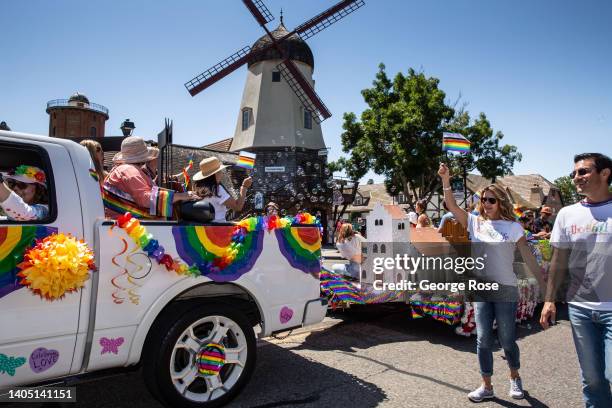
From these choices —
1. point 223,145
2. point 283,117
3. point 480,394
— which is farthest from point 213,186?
point 223,145

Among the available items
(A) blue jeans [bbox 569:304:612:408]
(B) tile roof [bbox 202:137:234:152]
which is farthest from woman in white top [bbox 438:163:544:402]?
(B) tile roof [bbox 202:137:234:152]

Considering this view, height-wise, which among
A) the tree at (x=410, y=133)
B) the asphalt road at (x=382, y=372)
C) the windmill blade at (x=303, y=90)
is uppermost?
the windmill blade at (x=303, y=90)

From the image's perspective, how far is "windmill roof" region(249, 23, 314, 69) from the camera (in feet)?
90.9

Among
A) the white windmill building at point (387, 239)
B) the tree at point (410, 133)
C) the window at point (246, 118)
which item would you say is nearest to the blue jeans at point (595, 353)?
the white windmill building at point (387, 239)

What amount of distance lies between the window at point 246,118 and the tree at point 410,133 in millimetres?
7641

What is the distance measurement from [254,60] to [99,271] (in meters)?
27.7

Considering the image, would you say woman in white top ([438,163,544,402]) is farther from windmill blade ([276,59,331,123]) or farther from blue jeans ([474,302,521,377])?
windmill blade ([276,59,331,123])

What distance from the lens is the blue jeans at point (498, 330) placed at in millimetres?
3389

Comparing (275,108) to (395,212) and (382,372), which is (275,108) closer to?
(395,212)

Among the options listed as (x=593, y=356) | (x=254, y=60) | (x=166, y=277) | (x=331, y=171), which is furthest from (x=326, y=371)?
(x=254, y=60)

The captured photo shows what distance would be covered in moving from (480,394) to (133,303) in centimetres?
277

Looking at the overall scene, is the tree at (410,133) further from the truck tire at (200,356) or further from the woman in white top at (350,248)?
the truck tire at (200,356)

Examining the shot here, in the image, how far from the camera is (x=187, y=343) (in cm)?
299

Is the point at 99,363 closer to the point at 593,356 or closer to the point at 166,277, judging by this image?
the point at 166,277
